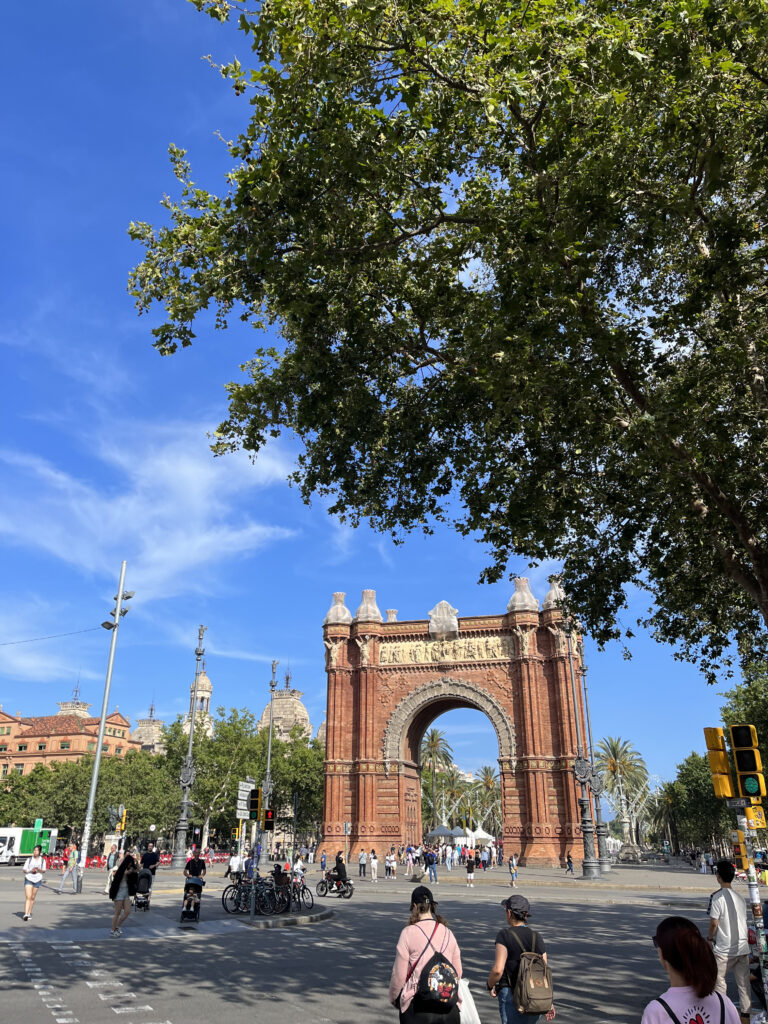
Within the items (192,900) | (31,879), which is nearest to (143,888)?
(192,900)

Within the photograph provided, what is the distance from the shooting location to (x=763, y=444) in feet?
35.8

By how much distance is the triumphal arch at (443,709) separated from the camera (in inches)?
1594

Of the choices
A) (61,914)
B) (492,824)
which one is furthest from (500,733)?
(492,824)

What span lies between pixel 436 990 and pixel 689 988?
201 centimetres

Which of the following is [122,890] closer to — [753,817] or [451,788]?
[753,817]

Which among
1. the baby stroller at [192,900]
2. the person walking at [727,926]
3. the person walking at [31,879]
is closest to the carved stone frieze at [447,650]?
the baby stroller at [192,900]

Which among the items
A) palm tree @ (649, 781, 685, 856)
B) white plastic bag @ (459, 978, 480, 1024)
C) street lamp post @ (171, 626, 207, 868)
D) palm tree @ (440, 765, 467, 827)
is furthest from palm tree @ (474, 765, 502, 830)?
white plastic bag @ (459, 978, 480, 1024)

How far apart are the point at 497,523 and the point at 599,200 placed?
5.40m

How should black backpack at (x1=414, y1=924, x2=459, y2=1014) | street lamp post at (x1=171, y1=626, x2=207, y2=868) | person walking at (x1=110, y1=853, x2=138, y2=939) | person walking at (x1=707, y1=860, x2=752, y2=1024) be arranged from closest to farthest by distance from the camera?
1. black backpack at (x1=414, y1=924, x2=459, y2=1014)
2. person walking at (x1=707, y1=860, x2=752, y2=1024)
3. person walking at (x1=110, y1=853, x2=138, y2=939)
4. street lamp post at (x1=171, y1=626, x2=207, y2=868)

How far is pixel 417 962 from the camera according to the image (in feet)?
16.1

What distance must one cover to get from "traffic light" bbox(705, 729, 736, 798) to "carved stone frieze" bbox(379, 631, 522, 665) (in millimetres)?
34196

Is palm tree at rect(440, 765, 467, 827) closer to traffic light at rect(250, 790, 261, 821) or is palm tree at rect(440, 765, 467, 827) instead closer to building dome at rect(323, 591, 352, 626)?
building dome at rect(323, 591, 352, 626)

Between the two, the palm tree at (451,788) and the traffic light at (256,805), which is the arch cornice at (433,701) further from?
the palm tree at (451,788)

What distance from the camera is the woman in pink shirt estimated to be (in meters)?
4.82
